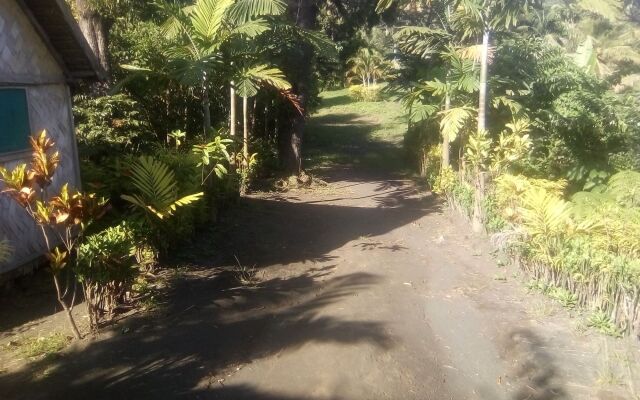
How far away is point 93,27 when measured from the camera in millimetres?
10602

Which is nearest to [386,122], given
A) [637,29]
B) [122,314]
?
[637,29]

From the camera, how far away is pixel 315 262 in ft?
26.6

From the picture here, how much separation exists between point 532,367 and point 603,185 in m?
6.50

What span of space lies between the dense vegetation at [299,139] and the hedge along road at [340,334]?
53 cm

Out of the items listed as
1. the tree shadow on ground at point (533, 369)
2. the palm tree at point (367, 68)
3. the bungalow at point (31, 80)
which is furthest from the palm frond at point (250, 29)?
the palm tree at point (367, 68)

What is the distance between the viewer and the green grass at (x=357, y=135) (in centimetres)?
1914

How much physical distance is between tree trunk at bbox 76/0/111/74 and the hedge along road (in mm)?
4531

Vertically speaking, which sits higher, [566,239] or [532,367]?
[566,239]

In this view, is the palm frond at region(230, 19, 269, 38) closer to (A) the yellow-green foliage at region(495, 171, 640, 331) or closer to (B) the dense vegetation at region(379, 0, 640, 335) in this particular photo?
(B) the dense vegetation at region(379, 0, 640, 335)

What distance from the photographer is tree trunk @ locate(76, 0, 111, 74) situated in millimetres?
10469

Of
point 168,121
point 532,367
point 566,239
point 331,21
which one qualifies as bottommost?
point 532,367

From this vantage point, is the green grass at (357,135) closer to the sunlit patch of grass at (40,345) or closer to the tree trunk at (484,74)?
the tree trunk at (484,74)

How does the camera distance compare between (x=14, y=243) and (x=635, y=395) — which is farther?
(x=14, y=243)

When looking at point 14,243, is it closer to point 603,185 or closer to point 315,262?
point 315,262
